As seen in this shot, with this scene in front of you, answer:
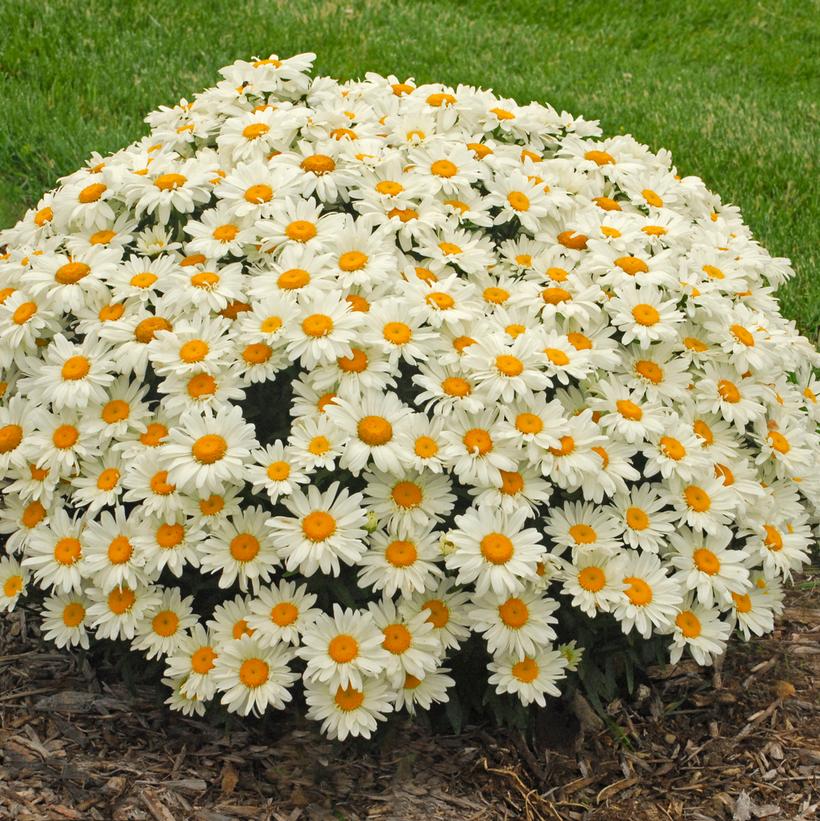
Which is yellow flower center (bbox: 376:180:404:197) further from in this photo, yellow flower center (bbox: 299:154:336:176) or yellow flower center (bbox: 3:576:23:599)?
yellow flower center (bbox: 3:576:23:599)

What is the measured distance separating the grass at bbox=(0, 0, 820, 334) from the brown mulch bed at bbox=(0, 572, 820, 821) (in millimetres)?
2795

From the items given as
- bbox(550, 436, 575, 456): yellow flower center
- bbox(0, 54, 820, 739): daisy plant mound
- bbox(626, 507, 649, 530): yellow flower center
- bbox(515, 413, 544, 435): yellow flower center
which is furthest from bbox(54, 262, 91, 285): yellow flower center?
bbox(626, 507, 649, 530): yellow flower center

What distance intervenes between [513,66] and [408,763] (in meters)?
6.57

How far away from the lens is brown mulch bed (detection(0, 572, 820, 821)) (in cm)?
306

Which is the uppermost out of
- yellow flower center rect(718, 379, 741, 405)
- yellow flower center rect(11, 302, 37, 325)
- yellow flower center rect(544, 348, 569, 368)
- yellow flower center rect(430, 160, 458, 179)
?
yellow flower center rect(430, 160, 458, 179)

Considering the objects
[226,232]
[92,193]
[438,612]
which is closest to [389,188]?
[226,232]

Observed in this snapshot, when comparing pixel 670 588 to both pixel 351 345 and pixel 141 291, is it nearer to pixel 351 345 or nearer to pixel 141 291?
pixel 351 345

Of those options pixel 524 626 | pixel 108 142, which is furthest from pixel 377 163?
pixel 108 142

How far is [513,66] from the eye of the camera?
8.41 meters

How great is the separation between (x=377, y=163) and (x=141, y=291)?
0.90 meters

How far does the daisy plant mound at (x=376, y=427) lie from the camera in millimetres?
2838

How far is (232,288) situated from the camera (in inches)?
124

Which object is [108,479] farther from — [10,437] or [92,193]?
[92,193]

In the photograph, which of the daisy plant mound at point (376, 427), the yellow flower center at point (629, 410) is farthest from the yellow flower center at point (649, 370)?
the yellow flower center at point (629, 410)
